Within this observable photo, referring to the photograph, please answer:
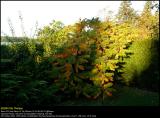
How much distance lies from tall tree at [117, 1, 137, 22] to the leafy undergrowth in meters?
30.2

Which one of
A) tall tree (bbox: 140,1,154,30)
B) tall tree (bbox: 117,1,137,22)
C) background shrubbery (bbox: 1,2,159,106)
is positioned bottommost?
background shrubbery (bbox: 1,2,159,106)

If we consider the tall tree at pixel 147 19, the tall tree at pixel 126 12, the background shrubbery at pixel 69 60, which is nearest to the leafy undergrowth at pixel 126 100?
the background shrubbery at pixel 69 60

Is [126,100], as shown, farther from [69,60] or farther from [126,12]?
[126,12]

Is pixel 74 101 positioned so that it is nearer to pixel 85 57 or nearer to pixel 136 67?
pixel 85 57

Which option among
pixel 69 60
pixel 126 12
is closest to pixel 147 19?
pixel 126 12

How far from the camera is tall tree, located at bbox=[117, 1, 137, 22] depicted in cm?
4794

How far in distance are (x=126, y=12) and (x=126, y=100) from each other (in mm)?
35518

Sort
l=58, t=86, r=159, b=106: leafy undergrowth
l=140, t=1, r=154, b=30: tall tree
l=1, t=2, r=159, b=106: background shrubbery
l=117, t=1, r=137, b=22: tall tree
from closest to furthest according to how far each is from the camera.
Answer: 1. l=1, t=2, r=159, b=106: background shrubbery
2. l=58, t=86, r=159, b=106: leafy undergrowth
3. l=140, t=1, r=154, b=30: tall tree
4. l=117, t=1, r=137, b=22: tall tree

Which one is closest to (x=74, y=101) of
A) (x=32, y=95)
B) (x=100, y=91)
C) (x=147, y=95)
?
(x=100, y=91)

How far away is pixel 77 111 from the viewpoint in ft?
26.4

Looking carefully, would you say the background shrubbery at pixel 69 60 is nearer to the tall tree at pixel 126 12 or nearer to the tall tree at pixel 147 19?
the tall tree at pixel 147 19

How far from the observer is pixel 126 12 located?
50.3 metres

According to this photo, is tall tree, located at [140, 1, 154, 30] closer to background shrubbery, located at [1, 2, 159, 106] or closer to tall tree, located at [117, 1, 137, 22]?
tall tree, located at [117, 1, 137, 22]

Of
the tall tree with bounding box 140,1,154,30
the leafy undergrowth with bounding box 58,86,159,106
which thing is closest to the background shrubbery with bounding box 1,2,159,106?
the leafy undergrowth with bounding box 58,86,159,106
